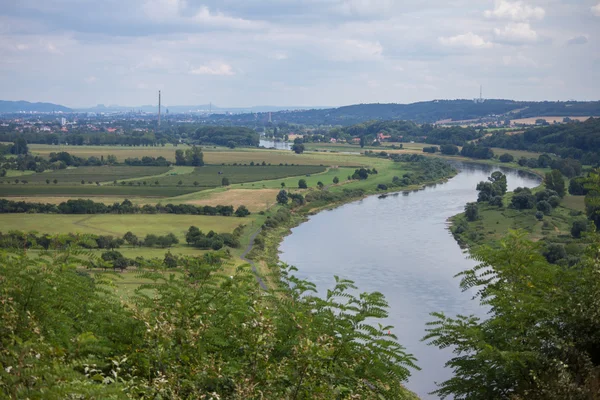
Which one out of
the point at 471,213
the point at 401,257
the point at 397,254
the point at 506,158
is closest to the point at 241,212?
the point at 397,254

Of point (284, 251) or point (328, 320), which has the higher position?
point (328, 320)

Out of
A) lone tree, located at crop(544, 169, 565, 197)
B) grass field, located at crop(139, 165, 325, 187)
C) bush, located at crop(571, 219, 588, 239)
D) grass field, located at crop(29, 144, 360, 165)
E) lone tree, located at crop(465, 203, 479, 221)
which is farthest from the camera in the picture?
grass field, located at crop(29, 144, 360, 165)

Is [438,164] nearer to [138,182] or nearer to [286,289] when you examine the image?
[138,182]

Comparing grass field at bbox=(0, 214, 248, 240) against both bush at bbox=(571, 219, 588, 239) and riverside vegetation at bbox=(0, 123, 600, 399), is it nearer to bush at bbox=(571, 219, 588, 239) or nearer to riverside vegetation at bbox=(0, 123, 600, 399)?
bush at bbox=(571, 219, 588, 239)

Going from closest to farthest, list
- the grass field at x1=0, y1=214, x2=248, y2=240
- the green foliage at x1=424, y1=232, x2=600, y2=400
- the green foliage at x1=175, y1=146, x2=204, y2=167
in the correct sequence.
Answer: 1. the green foliage at x1=424, y1=232, x2=600, y2=400
2. the grass field at x1=0, y1=214, x2=248, y2=240
3. the green foliage at x1=175, y1=146, x2=204, y2=167

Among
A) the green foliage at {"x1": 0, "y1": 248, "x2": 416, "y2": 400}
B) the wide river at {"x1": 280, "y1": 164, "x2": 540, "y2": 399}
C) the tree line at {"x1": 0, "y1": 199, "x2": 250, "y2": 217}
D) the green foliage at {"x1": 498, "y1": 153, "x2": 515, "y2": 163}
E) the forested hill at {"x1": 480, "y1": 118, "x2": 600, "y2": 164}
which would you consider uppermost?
the forested hill at {"x1": 480, "y1": 118, "x2": 600, "y2": 164}

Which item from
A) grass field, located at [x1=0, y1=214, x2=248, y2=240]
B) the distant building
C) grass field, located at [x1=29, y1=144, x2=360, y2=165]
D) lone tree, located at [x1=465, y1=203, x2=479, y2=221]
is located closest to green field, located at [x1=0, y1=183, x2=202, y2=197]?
grass field, located at [x1=0, y1=214, x2=248, y2=240]

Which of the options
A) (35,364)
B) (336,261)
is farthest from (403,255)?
(35,364)
